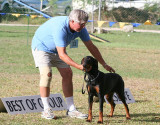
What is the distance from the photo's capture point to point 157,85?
9.96 m

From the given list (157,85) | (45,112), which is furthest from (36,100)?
(157,85)

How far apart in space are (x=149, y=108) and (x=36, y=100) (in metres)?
1.97

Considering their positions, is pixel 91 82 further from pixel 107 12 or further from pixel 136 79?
pixel 107 12

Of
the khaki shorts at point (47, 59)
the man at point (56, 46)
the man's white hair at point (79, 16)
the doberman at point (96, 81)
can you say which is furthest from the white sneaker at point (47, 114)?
the man's white hair at point (79, 16)

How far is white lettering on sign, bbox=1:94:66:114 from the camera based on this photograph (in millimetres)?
6359

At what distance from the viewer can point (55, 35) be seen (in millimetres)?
5812

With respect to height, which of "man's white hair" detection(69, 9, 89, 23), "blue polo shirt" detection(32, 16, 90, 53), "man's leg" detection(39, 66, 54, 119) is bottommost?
"man's leg" detection(39, 66, 54, 119)

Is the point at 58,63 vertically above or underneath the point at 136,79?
above

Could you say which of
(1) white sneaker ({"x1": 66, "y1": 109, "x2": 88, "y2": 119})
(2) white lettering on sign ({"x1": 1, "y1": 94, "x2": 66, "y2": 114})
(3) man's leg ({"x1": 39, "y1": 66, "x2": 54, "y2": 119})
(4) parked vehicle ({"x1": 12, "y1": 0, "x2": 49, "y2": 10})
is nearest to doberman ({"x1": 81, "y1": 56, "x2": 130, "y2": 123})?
(1) white sneaker ({"x1": 66, "y1": 109, "x2": 88, "y2": 119})

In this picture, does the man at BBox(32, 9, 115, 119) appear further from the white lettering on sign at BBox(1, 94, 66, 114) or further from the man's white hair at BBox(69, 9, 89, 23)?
the white lettering on sign at BBox(1, 94, 66, 114)

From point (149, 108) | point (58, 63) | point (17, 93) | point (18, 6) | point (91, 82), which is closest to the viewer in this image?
point (91, 82)

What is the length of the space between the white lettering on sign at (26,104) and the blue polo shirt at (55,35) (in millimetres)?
840

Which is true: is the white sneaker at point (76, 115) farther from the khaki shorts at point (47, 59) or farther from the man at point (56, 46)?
the khaki shorts at point (47, 59)

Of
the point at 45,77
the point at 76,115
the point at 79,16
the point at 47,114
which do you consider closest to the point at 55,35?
the point at 79,16
